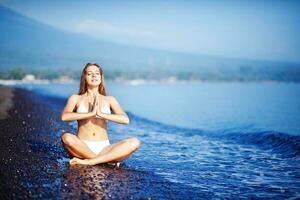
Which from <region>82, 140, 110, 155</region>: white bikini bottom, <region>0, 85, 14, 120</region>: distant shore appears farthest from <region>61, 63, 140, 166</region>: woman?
<region>0, 85, 14, 120</region>: distant shore

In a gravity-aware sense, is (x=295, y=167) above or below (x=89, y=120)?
below

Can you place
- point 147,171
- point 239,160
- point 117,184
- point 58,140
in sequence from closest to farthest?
point 117,184 → point 147,171 → point 239,160 → point 58,140

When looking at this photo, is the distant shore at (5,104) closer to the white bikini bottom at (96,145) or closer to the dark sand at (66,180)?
the dark sand at (66,180)

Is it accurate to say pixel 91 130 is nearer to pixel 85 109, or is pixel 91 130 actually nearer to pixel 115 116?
pixel 85 109

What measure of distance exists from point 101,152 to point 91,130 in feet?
1.32

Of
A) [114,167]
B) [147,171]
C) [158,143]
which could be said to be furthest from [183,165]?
[158,143]

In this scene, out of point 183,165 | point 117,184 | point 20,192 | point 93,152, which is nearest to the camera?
point 20,192

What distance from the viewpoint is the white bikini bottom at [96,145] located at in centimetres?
631

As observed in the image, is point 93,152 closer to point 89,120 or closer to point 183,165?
point 89,120

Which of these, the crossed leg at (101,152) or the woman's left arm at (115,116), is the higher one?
the woman's left arm at (115,116)

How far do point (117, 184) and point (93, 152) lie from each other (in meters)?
0.93

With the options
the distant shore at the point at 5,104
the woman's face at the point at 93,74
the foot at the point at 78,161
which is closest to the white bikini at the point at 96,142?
the foot at the point at 78,161

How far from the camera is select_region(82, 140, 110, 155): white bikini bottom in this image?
6.31 meters

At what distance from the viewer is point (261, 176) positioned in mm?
6914
